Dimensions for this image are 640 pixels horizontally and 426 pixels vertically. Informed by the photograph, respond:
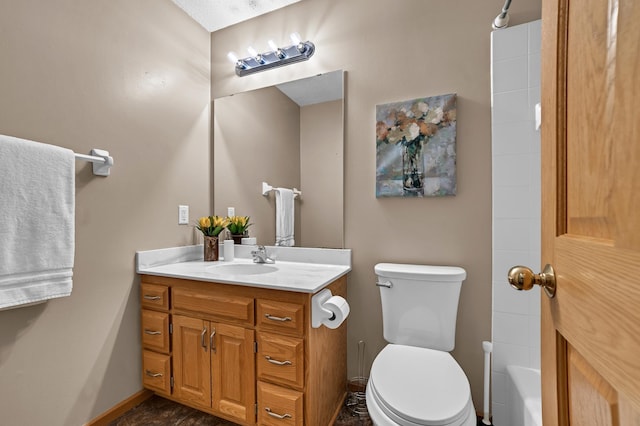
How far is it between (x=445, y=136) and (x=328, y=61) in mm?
880

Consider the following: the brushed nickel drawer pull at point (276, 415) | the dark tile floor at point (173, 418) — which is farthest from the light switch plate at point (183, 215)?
the brushed nickel drawer pull at point (276, 415)

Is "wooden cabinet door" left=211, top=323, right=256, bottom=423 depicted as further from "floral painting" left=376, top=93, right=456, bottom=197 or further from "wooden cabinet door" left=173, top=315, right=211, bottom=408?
"floral painting" left=376, top=93, right=456, bottom=197

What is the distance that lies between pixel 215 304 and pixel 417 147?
1345mm

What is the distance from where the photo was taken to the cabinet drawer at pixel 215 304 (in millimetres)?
1380

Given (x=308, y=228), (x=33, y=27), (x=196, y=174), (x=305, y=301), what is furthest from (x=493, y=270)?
(x=33, y=27)

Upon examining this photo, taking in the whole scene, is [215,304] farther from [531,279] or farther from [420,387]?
[531,279]

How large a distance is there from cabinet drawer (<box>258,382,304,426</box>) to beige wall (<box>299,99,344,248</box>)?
32.3 inches

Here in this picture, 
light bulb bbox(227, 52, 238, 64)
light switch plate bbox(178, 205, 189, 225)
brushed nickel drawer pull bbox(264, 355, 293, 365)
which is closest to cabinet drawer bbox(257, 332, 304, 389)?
brushed nickel drawer pull bbox(264, 355, 293, 365)

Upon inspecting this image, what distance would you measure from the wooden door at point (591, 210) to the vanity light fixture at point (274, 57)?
1.47 metres

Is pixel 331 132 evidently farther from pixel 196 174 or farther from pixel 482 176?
pixel 196 174

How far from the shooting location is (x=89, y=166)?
147 cm

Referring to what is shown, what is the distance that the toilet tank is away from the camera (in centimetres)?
142

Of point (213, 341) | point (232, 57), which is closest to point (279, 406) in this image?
point (213, 341)

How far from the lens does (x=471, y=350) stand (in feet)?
5.01
